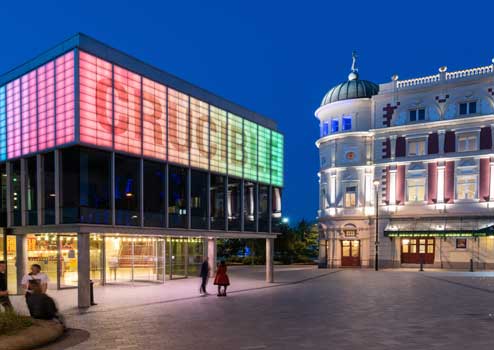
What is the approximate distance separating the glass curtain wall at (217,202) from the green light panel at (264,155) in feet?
12.0

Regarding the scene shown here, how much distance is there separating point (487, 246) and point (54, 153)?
35335 mm

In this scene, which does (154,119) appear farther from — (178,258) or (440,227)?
(440,227)

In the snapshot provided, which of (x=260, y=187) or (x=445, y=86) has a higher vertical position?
(x=445, y=86)

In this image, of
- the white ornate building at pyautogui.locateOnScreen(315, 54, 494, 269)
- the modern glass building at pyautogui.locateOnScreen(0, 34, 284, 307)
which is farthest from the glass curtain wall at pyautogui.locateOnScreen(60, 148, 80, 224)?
the white ornate building at pyautogui.locateOnScreen(315, 54, 494, 269)

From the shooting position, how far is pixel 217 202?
87.7 feet

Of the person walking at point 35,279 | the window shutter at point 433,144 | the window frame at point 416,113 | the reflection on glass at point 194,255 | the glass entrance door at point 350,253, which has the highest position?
the window frame at point 416,113

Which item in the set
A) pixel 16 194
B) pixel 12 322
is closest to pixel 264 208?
pixel 16 194

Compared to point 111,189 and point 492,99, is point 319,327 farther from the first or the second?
point 492,99

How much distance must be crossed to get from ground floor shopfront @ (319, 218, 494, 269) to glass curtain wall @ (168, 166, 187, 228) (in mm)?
24500

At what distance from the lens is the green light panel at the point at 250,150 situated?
94.0 feet

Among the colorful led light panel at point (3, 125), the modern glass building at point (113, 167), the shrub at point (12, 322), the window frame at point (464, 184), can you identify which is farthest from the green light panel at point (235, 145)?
the window frame at point (464, 184)

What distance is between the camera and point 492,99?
40000 millimetres

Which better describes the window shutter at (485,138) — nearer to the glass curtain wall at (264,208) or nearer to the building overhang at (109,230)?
the glass curtain wall at (264,208)

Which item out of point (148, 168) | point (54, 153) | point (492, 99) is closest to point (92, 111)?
point (54, 153)
